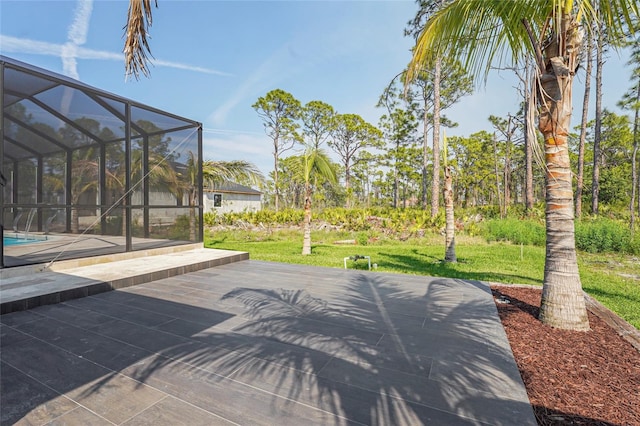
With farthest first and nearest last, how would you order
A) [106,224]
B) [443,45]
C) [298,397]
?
[106,224] → [443,45] → [298,397]

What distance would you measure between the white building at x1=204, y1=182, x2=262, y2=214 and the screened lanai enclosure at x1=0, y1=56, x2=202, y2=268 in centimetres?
1530

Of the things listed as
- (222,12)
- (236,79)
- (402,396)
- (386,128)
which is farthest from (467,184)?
(402,396)

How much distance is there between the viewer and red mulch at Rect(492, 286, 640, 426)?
5.60ft

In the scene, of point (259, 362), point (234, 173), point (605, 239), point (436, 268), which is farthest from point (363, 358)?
point (234, 173)

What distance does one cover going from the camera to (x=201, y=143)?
8.09 metres

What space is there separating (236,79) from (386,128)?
1452 cm

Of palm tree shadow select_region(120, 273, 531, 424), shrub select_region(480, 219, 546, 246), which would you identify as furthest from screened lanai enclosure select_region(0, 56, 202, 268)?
shrub select_region(480, 219, 546, 246)

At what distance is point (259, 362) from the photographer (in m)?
2.25

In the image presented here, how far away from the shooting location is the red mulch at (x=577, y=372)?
1707 mm

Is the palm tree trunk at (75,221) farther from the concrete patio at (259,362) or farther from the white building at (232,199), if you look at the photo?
the white building at (232,199)

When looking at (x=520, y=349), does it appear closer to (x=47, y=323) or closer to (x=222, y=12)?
(x=47, y=323)

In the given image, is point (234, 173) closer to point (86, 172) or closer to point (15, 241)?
point (86, 172)

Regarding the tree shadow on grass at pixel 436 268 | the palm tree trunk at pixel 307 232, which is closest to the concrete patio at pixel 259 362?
the tree shadow on grass at pixel 436 268

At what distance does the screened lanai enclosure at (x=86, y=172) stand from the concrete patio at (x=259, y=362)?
256 centimetres
